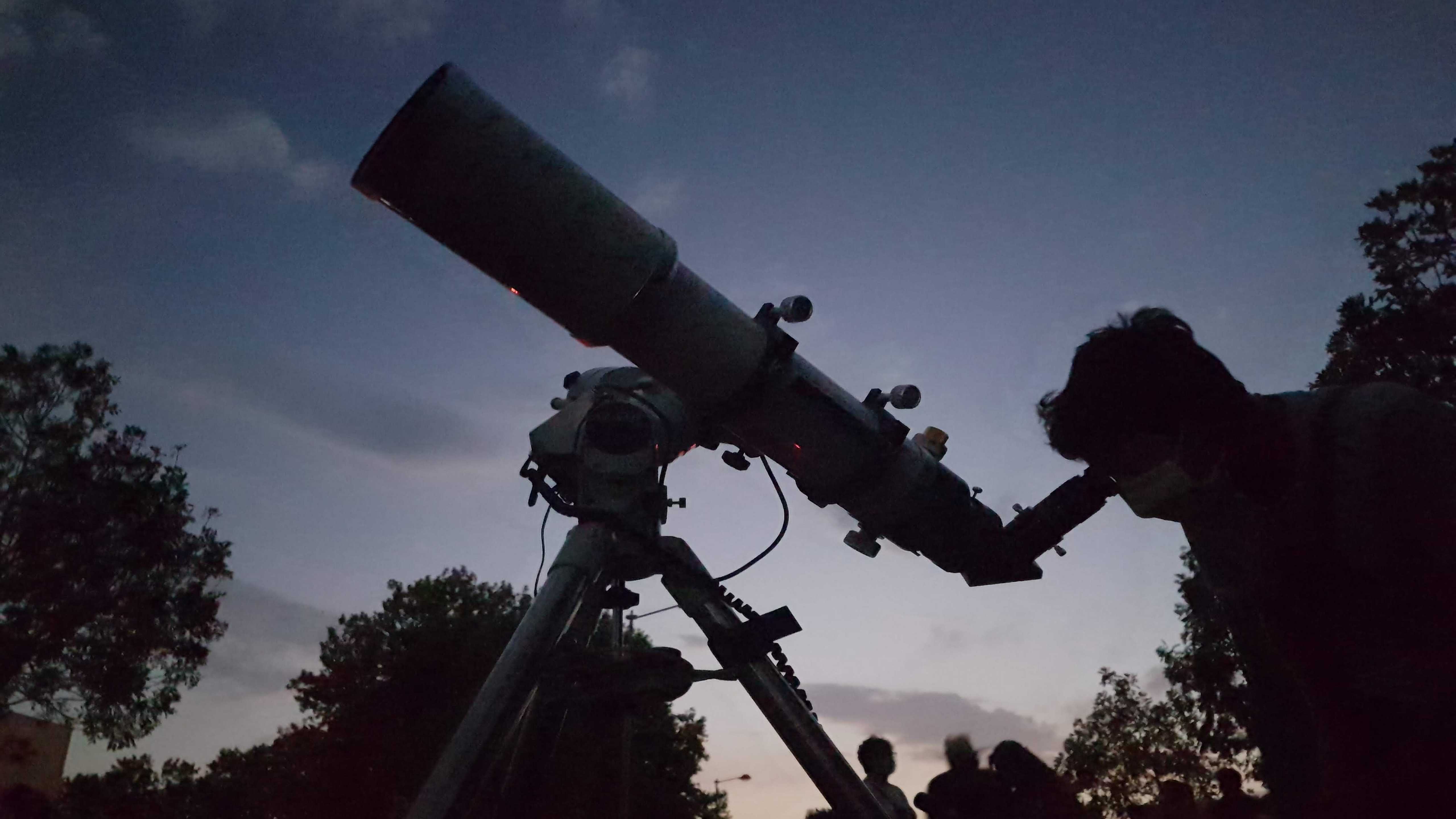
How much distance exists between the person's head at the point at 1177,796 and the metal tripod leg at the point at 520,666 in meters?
3.59

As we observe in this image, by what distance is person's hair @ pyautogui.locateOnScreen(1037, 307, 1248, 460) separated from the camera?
192 centimetres

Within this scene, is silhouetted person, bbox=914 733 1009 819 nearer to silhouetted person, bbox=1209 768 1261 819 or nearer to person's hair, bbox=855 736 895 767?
silhouetted person, bbox=1209 768 1261 819

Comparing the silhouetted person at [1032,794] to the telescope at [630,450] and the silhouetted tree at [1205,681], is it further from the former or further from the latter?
the silhouetted tree at [1205,681]

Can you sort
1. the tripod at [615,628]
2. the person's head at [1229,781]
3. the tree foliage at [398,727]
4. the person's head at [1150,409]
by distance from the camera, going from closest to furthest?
the person's head at [1229,781] < the person's head at [1150,409] < the tripod at [615,628] < the tree foliage at [398,727]

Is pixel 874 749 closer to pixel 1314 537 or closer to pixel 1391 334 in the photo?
pixel 1314 537

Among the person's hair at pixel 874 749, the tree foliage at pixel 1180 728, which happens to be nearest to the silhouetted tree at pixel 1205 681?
the tree foliage at pixel 1180 728

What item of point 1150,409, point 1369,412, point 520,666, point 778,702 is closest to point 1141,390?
point 1150,409

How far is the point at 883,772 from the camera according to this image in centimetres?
590

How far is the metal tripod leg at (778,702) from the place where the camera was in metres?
5.10

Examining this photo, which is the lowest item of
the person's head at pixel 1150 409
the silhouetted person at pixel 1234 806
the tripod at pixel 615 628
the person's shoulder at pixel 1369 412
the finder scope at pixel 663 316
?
the silhouetted person at pixel 1234 806

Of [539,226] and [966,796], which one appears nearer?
[966,796]

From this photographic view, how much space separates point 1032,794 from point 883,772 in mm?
3436

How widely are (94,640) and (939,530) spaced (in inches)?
693

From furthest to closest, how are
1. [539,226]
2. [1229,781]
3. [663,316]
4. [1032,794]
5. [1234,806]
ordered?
[663,316] → [539,226] → [1032,794] → [1229,781] → [1234,806]
